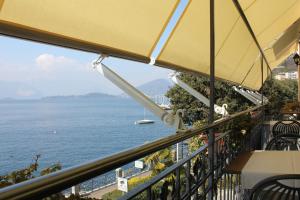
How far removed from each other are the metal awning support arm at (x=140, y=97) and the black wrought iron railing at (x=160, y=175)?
1365mm

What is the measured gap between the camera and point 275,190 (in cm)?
195

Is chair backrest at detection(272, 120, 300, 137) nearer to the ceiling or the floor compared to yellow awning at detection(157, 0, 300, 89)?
nearer to the floor

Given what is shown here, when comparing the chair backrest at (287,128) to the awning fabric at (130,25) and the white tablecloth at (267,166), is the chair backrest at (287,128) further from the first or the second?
the white tablecloth at (267,166)

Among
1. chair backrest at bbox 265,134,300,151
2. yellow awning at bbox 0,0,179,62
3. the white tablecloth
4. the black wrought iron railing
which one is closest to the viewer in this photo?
the black wrought iron railing

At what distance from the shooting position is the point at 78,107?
110062 millimetres

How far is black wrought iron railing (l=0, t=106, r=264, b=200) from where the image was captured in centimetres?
81

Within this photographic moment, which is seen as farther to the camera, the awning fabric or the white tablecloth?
the white tablecloth

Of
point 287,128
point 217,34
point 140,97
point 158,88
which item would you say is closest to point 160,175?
point 217,34

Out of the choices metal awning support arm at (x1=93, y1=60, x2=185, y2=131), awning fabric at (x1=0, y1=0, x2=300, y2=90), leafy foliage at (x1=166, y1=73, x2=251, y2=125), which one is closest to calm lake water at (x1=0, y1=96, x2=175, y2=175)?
leafy foliage at (x1=166, y1=73, x2=251, y2=125)

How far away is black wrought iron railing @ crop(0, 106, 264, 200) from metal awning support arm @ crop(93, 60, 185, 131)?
4.48 ft

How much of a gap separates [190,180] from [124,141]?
6191 cm

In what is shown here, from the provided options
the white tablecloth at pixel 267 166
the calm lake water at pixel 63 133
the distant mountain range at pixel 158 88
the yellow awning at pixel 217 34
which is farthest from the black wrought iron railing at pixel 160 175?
the calm lake water at pixel 63 133

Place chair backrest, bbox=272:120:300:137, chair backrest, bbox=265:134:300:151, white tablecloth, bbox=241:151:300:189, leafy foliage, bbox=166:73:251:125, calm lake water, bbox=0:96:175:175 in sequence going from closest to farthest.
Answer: white tablecloth, bbox=241:151:300:189 < chair backrest, bbox=265:134:300:151 < chair backrest, bbox=272:120:300:137 < leafy foliage, bbox=166:73:251:125 < calm lake water, bbox=0:96:175:175

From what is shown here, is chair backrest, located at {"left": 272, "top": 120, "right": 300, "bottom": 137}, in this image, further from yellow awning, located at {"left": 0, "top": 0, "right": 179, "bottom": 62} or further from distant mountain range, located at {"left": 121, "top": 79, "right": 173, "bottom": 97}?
distant mountain range, located at {"left": 121, "top": 79, "right": 173, "bottom": 97}
